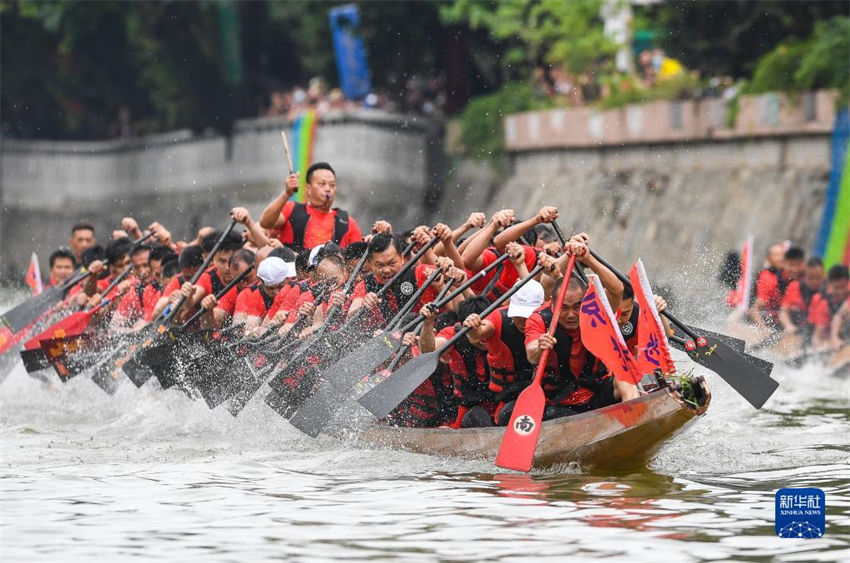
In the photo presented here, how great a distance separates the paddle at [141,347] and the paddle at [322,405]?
106 inches

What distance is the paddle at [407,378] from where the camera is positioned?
36.4ft

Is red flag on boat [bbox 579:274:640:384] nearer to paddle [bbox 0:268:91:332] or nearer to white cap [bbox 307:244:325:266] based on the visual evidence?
white cap [bbox 307:244:325:266]

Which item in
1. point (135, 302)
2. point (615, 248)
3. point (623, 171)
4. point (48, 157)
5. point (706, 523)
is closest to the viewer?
point (706, 523)

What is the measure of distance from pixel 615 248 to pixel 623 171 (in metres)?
2.40

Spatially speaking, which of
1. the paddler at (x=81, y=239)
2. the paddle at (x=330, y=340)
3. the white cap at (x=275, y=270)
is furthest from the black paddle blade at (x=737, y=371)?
the paddler at (x=81, y=239)

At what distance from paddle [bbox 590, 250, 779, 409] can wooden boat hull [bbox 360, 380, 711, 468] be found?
2.70ft

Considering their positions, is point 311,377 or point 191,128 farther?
point 191,128

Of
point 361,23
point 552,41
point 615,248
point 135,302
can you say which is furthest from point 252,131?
point 135,302

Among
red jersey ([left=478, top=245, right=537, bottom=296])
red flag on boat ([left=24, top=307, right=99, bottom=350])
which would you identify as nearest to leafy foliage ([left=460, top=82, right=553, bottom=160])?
red flag on boat ([left=24, top=307, right=99, bottom=350])

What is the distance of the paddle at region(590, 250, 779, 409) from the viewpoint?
11.1m

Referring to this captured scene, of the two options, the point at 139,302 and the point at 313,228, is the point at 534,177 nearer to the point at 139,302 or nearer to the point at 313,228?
the point at 139,302

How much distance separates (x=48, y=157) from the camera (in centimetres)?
4594

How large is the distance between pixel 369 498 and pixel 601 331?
5.15ft

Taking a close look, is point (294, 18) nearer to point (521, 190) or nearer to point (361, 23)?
point (361, 23)
